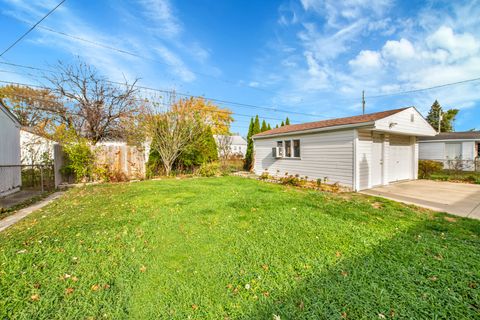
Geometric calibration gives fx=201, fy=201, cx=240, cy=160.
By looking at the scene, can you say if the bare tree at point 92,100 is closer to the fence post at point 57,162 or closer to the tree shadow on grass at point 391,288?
the fence post at point 57,162

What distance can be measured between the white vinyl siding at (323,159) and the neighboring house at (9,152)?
35.5 ft

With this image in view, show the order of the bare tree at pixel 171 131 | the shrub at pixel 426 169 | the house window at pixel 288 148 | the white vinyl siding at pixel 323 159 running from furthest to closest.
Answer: the bare tree at pixel 171 131, the shrub at pixel 426 169, the house window at pixel 288 148, the white vinyl siding at pixel 323 159

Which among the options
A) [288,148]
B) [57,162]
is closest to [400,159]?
[288,148]

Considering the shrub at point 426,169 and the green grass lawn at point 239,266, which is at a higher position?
the shrub at point 426,169

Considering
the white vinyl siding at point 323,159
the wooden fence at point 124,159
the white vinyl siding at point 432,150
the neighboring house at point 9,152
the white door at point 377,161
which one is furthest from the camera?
the white vinyl siding at point 432,150

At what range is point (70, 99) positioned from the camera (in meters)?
12.7

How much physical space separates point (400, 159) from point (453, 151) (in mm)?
12144

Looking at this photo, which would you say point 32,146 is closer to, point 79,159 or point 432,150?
point 79,159

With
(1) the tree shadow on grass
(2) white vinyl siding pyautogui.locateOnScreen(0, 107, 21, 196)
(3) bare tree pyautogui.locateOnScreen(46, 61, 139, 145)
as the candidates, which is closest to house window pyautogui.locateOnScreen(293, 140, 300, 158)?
(1) the tree shadow on grass

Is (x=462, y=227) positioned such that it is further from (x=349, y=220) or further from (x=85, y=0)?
(x=85, y=0)

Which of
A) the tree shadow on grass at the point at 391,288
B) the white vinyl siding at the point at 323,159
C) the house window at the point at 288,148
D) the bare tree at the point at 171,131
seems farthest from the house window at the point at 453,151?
the bare tree at the point at 171,131

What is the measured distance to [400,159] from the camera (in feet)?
32.4

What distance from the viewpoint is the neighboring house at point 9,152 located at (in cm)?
683

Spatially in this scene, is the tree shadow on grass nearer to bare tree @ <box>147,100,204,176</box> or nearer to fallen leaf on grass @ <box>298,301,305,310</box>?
Result: fallen leaf on grass @ <box>298,301,305,310</box>
